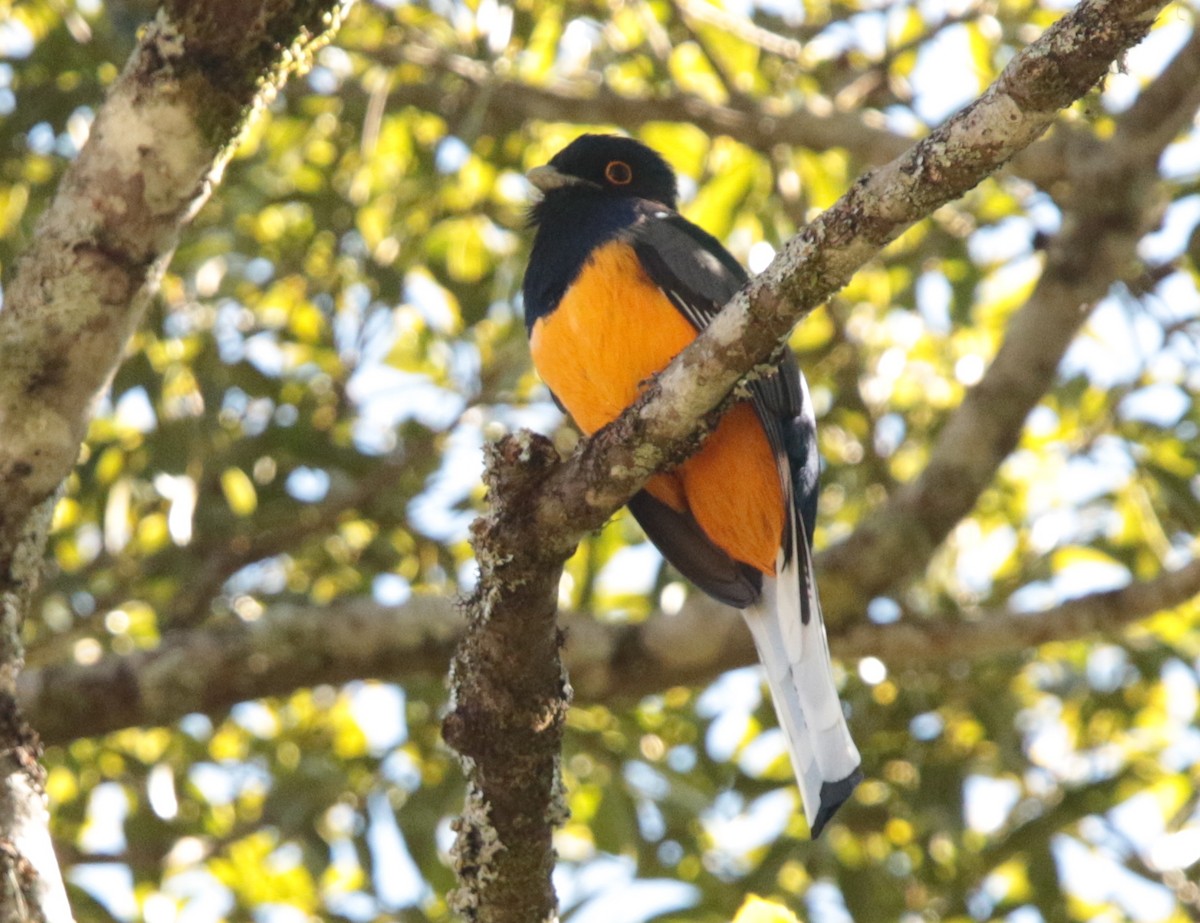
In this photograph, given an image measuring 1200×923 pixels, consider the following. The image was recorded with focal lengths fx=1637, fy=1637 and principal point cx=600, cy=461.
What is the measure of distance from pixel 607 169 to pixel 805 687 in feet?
5.59

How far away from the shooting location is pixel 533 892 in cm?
279

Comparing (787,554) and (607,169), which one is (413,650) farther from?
(607,169)

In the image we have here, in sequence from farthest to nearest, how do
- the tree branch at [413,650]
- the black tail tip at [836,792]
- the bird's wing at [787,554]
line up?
the tree branch at [413,650]
the bird's wing at [787,554]
the black tail tip at [836,792]

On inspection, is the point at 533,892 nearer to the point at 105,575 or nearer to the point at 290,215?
the point at 105,575

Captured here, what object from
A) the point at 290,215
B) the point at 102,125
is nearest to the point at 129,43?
the point at 290,215

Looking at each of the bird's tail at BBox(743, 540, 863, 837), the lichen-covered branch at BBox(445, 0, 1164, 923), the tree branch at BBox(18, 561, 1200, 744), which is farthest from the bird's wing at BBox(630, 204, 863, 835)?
the lichen-covered branch at BBox(445, 0, 1164, 923)

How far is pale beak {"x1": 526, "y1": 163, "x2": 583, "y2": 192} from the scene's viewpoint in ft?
14.9

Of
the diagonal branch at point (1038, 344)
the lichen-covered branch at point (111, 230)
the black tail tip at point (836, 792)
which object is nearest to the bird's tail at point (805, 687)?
the black tail tip at point (836, 792)

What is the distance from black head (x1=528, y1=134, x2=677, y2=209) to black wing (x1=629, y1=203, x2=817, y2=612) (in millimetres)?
477

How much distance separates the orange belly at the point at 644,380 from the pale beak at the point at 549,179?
0.66 metres

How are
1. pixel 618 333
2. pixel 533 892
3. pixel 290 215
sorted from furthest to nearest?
pixel 290 215 < pixel 618 333 < pixel 533 892

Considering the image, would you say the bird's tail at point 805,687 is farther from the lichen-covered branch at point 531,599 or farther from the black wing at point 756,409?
the lichen-covered branch at point 531,599

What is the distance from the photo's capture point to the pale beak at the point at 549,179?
4.53m

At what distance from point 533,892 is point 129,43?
299 cm
